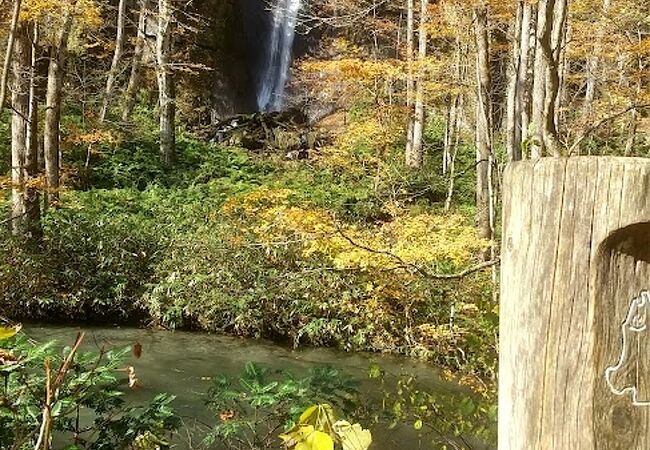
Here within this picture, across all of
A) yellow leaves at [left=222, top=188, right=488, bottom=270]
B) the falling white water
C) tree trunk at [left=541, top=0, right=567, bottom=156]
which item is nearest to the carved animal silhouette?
tree trunk at [left=541, top=0, right=567, bottom=156]

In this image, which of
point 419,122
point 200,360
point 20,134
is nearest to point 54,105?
point 20,134

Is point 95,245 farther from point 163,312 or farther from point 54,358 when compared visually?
point 54,358

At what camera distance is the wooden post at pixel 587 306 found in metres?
0.87

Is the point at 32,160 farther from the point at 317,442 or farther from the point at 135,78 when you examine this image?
the point at 135,78

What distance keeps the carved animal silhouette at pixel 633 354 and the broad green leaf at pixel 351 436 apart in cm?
57

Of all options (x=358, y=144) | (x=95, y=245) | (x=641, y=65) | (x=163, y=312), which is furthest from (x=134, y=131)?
(x=641, y=65)

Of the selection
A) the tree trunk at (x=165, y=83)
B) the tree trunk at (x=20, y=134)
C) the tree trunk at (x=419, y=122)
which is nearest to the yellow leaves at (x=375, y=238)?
the tree trunk at (x=20, y=134)

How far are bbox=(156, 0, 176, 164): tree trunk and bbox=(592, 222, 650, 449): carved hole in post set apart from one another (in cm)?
1219

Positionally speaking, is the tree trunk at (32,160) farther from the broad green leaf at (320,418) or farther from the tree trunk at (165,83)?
the broad green leaf at (320,418)

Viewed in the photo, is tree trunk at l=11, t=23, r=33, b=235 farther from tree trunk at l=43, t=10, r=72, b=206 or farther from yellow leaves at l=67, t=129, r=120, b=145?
yellow leaves at l=67, t=129, r=120, b=145

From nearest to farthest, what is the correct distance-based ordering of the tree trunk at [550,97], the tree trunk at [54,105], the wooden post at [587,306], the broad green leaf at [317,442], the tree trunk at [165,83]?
the wooden post at [587,306] → the broad green leaf at [317,442] → the tree trunk at [550,97] → the tree trunk at [54,105] → the tree trunk at [165,83]

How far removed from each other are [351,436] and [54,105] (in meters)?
9.00

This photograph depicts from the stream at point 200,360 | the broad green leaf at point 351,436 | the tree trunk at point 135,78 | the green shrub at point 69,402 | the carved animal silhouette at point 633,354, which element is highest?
the tree trunk at point 135,78

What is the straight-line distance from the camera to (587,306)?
0.89m
